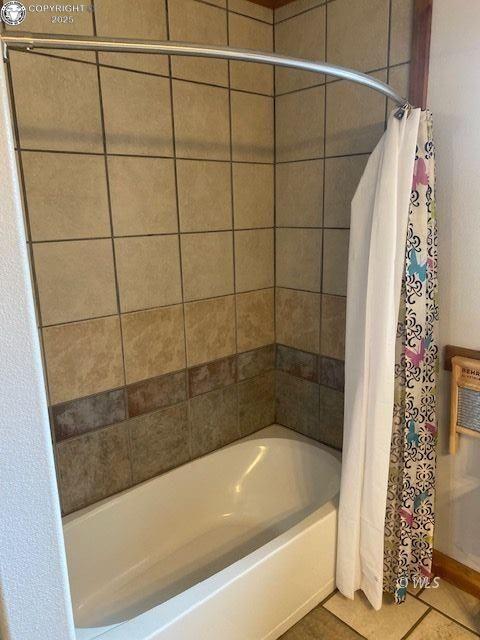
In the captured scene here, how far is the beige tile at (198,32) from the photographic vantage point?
167 centimetres

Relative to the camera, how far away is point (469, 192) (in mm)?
1489

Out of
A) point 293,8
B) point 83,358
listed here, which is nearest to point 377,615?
point 83,358

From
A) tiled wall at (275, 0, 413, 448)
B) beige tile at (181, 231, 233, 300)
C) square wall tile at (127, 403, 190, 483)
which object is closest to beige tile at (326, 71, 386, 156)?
tiled wall at (275, 0, 413, 448)

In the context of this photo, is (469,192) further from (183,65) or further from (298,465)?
(298,465)

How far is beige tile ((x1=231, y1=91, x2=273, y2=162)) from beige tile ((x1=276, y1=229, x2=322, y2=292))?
37cm

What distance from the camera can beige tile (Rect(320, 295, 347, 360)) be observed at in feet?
6.50

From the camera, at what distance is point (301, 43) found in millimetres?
1896

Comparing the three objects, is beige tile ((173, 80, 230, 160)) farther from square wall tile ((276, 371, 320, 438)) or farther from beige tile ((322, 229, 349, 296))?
square wall tile ((276, 371, 320, 438))

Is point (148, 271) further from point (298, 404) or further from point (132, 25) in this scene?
point (298, 404)

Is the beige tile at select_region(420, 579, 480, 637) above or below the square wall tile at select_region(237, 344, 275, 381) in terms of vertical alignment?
below

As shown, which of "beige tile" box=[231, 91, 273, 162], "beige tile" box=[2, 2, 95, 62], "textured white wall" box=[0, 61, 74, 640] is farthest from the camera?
"beige tile" box=[231, 91, 273, 162]

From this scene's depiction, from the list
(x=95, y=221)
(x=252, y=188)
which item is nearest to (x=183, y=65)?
(x=252, y=188)

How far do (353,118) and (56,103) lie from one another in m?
1.07

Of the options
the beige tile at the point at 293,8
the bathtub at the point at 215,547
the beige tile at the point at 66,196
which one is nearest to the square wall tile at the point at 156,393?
the bathtub at the point at 215,547
